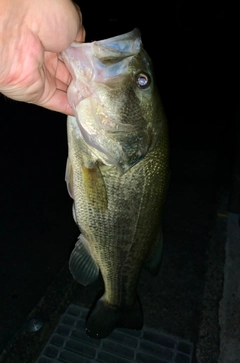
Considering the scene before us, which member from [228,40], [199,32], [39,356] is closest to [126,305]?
[39,356]

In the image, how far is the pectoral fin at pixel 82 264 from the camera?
6.23 feet

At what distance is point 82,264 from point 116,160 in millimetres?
651

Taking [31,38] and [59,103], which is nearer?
[31,38]

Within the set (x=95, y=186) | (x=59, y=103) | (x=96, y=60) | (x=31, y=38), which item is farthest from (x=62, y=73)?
(x=95, y=186)

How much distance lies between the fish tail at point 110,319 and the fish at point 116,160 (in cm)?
6

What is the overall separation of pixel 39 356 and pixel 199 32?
449 inches

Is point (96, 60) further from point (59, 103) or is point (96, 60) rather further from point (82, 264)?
point (82, 264)

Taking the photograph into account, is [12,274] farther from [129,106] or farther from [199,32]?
[199,32]

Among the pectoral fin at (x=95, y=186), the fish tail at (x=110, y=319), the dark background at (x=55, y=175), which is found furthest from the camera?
the dark background at (x=55, y=175)

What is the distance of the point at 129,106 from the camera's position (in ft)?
5.14

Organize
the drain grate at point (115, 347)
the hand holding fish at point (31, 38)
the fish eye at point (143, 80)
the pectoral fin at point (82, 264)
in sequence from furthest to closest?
the drain grate at point (115, 347)
the pectoral fin at point (82, 264)
the fish eye at point (143, 80)
the hand holding fish at point (31, 38)

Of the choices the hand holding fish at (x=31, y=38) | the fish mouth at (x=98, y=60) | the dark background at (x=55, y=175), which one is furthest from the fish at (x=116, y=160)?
the dark background at (x=55, y=175)

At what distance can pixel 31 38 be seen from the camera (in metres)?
1.27

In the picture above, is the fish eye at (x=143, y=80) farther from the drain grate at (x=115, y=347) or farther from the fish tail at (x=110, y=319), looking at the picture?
the drain grate at (x=115, y=347)
